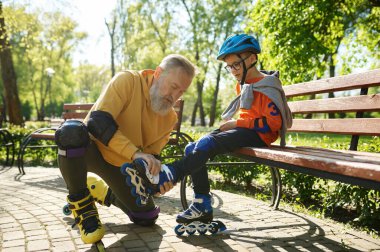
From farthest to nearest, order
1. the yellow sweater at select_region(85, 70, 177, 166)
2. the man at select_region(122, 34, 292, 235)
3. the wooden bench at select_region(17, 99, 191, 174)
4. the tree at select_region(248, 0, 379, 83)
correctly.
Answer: the tree at select_region(248, 0, 379, 83) < the wooden bench at select_region(17, 99, 191, 174) < the man at select_region(122, 34, 292, 235) < the yellow sweater at select_region(85, 70, 177, 166)

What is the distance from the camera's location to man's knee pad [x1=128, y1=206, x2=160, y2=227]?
→ 3064 mm

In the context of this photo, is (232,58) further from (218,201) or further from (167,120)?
(218,201)

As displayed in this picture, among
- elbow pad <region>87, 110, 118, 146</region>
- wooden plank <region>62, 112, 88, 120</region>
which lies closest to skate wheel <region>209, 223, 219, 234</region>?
elbow pad <region>87, 110, 118, 146</region>

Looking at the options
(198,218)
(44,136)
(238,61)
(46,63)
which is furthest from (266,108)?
(46,63)

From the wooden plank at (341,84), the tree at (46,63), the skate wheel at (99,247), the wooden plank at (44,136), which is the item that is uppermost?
the tree at (46,63)

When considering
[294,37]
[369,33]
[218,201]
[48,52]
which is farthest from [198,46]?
[218,201]

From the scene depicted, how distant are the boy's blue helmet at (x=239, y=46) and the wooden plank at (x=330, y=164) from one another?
0.88m

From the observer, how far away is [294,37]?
9609 mm

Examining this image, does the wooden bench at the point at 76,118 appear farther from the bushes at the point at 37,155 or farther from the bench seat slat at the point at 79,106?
the bushes at the point at 37,155

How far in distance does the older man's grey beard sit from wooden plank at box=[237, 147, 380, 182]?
2.51 ft

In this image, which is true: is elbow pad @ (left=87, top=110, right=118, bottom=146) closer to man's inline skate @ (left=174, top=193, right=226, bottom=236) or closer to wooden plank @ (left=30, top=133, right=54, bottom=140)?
man's inline skate @ (left=174, top=193, right=226, bottom=236)

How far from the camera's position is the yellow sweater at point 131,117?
2.58 meters

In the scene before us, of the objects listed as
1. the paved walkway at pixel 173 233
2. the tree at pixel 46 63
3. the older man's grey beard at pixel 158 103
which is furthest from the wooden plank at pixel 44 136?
the tree at pixel 46 63

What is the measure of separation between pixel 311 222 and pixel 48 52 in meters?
37.5
